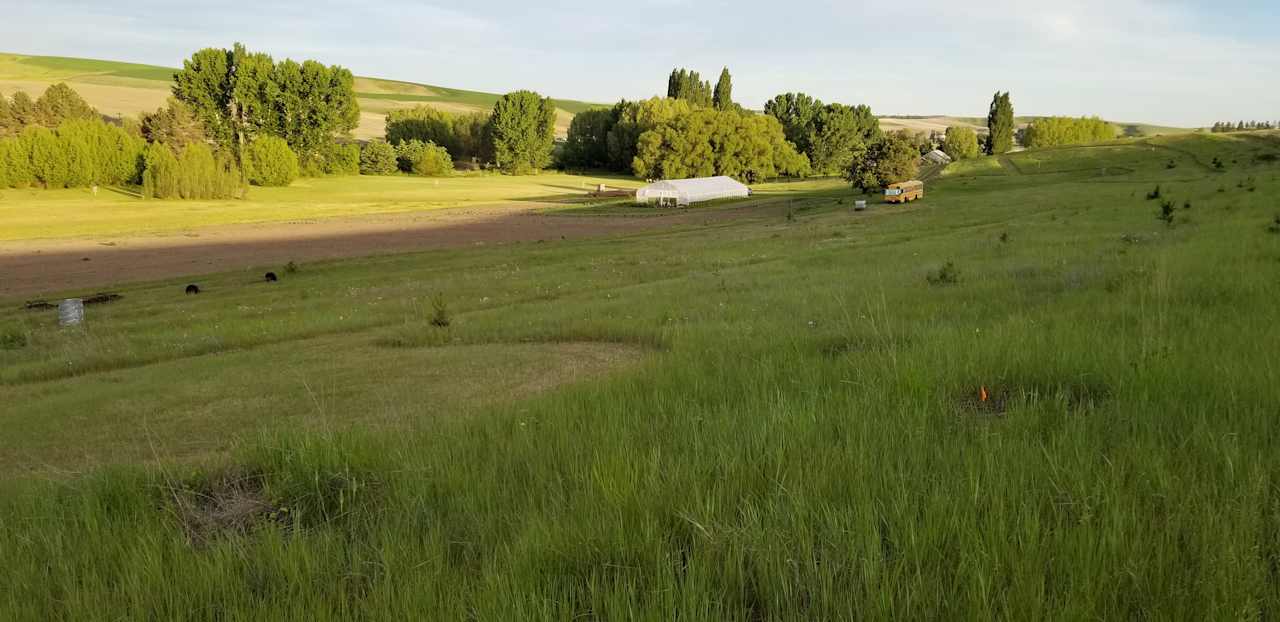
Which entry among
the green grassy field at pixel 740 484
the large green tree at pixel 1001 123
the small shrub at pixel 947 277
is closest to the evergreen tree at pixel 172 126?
the green grassy field at pixel 740 484

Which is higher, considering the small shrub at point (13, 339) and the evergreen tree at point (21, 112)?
the evergreen tree at point (21, 112)

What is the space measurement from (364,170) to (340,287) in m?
126

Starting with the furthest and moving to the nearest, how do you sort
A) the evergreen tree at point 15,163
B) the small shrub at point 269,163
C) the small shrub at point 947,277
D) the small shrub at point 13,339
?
the small shrub at point 269,163
the evergreen tree at point 15,163
the small shrub at point 13,339
the small shrub at point 947,277

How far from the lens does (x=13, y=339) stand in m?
18.8

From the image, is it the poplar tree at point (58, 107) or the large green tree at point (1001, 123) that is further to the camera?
the large green tree at point (1001, 123)

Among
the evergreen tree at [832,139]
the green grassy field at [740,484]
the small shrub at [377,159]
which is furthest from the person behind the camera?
the evergreen tree at [832,139]

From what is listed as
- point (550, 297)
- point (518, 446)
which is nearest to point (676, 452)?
point (518, 446)

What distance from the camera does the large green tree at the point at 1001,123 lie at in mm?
137750

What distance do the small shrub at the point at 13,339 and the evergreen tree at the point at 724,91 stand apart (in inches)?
5716

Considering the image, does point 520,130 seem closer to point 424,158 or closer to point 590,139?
point 590,139

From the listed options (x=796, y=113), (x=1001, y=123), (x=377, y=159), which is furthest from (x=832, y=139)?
(x=377, y=159)

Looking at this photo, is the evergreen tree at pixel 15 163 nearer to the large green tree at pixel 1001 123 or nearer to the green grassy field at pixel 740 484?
the green grassy field at pixel 740 484

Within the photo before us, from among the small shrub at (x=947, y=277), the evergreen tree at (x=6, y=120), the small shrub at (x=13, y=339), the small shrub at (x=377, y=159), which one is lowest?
the small shrub at (x=13, y=339)

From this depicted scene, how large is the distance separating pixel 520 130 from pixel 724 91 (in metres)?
45.0
